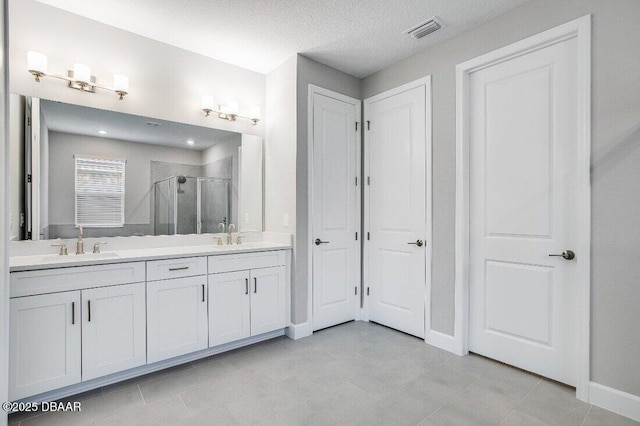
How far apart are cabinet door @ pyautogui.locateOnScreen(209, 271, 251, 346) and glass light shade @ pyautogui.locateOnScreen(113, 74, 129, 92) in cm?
170

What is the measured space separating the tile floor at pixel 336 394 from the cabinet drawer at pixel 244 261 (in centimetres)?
75

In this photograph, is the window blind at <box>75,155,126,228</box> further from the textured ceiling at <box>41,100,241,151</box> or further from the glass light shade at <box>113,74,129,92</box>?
the glass light shade at <box>113,74,129,92</box>

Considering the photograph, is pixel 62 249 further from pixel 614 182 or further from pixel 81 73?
pixel 614 182

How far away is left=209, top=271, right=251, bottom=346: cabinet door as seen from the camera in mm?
2631

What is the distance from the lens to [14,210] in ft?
7.07

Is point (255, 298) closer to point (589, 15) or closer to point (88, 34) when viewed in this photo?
point (88, 34)

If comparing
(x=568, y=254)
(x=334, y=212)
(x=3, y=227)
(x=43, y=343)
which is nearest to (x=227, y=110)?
(x=334, y=212)

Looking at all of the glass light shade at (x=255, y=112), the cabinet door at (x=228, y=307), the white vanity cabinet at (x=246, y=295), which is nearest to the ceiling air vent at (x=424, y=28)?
the glass light shade at (x=255, y=112)

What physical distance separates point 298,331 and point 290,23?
2.76 m

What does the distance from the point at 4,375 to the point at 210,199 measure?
1.90m

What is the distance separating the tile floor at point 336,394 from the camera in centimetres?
186

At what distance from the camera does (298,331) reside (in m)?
3.08

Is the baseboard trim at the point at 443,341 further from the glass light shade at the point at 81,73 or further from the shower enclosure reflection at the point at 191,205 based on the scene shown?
the glass light shade at the point at 81,73

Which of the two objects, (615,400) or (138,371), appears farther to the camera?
(138,371)
